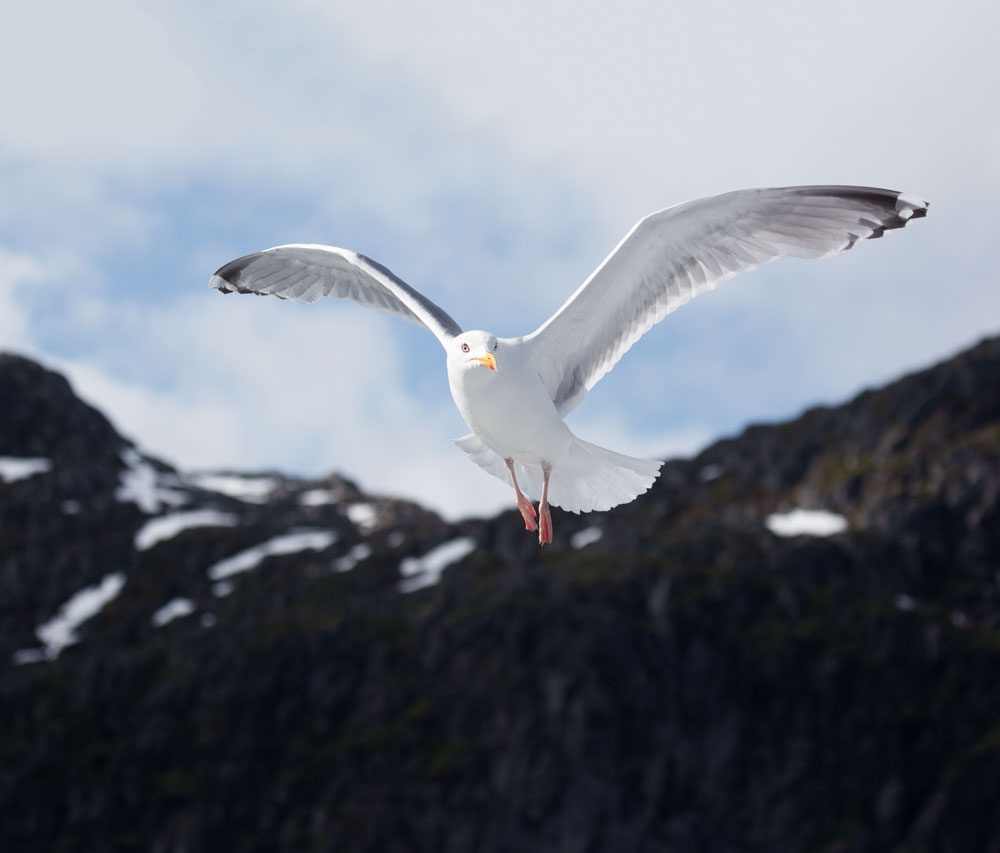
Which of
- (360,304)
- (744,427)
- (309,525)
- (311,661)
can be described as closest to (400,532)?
(309,525)

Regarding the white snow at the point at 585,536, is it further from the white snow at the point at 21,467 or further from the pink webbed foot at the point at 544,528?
the pink webbed foot at the point at 544,528

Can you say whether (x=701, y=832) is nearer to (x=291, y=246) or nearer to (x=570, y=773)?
(x=570, y=773)

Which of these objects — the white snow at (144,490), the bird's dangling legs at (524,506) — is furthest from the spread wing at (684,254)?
the white snow at (144,490)

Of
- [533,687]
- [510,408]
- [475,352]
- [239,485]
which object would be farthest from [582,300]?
[239,485]

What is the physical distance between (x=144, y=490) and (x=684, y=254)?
158 metres

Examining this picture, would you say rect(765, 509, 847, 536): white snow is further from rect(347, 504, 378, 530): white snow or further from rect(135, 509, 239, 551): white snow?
rect(135, 509, 239, 551): white snow

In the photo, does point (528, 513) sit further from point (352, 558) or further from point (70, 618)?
point (70, 618)

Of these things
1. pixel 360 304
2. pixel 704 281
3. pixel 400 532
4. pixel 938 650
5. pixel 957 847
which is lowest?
pixel 704 281

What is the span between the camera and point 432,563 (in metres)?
139

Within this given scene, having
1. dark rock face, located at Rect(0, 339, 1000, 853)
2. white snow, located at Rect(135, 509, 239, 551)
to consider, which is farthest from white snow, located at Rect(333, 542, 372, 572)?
white snow, located at Rect(135, 509, 239, 551)

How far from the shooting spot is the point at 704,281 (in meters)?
13.7

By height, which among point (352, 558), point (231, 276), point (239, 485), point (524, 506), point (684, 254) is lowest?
point (524, 506)

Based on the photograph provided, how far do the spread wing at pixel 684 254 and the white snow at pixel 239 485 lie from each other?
156 m

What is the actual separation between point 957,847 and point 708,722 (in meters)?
24.2
